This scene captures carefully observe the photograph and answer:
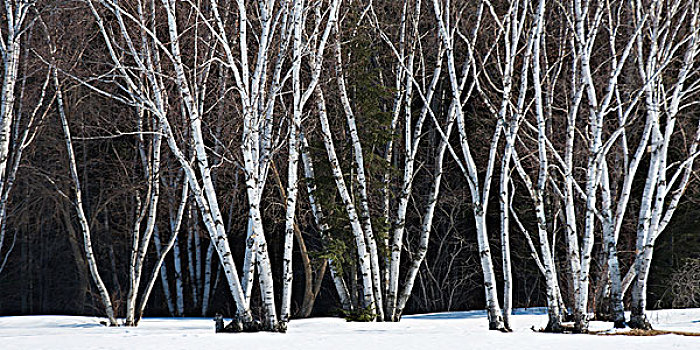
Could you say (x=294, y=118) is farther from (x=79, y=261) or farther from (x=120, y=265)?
(x=120, y=265)

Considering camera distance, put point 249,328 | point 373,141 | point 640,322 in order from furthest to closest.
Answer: point 373,141 → point 640,322 → point 249,328

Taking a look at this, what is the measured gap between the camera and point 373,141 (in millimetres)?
12445

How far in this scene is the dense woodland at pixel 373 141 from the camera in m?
9.97

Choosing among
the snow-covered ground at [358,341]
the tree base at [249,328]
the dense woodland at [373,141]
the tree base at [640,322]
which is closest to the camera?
the snow-covered ground at [358,341]

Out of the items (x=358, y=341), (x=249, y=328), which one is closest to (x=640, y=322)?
(x=358, y=341)

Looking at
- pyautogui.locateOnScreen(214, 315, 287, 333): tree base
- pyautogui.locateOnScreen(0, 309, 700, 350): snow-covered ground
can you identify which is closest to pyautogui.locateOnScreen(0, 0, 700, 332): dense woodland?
pyautogui.locateOnScreen(214, 315, 287, 333): tree base

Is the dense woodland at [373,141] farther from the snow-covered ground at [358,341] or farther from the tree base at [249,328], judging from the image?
the snow-covered ground at [358,341]

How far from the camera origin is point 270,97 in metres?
9.58

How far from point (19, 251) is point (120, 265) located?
15.2ft

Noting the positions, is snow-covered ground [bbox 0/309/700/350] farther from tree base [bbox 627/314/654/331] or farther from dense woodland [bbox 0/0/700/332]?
tree base [bbox 627/314/654/331]

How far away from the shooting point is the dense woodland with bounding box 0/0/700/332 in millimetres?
9969

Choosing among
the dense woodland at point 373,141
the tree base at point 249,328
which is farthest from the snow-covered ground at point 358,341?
the dense woodland at point 373,141

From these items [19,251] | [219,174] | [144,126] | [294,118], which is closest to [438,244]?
[219,174]

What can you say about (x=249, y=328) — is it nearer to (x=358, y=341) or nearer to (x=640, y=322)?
(x=358, y=341)
